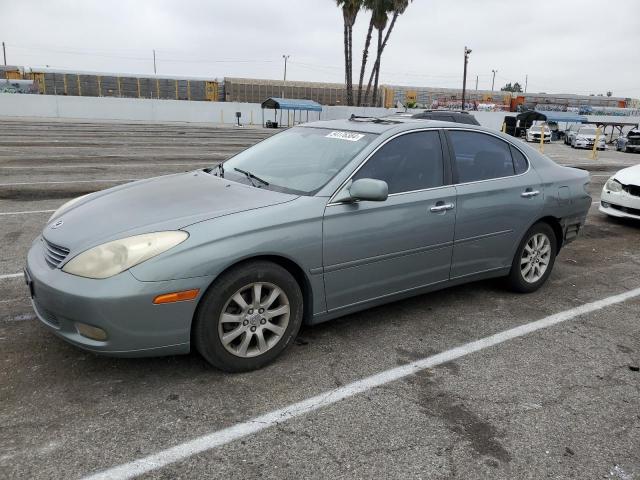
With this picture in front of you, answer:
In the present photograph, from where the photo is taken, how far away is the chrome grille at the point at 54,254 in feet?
10.3

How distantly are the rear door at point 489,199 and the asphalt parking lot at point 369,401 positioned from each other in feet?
1.54

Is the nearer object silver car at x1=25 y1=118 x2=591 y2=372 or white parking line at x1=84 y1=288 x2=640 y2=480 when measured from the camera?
white parking line at x1=84 y1=288 x2=640 y2=480

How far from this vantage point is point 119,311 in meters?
2.87

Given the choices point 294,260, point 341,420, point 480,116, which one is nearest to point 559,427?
point 341,420

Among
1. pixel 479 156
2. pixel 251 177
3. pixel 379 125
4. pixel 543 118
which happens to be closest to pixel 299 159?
pixel 251 177

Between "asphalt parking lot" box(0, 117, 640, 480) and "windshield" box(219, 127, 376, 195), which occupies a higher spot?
"windshield" box(219, 127, 376, 195)

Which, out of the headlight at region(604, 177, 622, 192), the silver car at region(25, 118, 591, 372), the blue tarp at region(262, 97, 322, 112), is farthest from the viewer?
the blue tarp at region(262, 97, 322, 112)

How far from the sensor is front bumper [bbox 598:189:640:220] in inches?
319

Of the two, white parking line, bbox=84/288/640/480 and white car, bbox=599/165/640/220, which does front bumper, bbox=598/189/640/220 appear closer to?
white car, bbox=599/165/640/220

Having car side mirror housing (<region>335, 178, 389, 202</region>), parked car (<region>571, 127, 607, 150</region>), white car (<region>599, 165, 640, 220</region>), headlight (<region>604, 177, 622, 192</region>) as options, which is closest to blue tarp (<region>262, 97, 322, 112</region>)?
parked car (<region>571, 127, 607, 150</region>)

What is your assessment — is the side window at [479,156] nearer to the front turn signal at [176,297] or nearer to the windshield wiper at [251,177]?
the windshield wiper at [251,177]

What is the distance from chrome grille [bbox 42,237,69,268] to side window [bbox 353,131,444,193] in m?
1.88

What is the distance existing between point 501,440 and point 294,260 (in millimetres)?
1526

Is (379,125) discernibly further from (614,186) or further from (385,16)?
(385,16)
